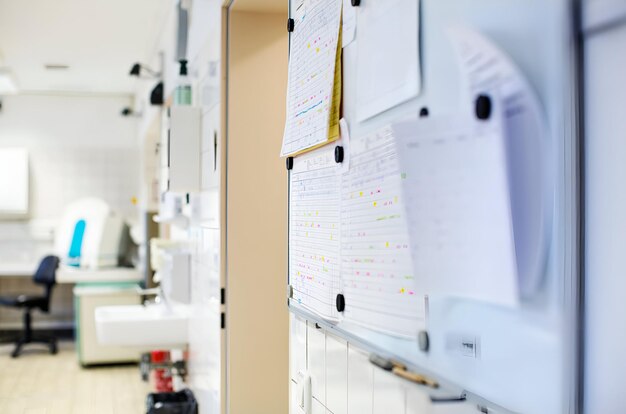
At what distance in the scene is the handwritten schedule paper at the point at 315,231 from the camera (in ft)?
4.86

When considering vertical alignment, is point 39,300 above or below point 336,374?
below

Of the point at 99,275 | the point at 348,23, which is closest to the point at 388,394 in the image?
the point at 348,23

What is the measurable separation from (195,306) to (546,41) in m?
3.06

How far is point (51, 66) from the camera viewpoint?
6.46 metres

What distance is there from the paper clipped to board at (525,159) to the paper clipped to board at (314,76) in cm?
65

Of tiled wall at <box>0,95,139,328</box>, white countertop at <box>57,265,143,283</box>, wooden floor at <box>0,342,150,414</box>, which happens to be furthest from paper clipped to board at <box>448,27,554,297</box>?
tiled wall at <box>0,95,139,328</box>

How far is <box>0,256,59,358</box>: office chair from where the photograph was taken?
6.49 meters

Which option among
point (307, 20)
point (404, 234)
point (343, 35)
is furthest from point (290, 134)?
point (404, 234)

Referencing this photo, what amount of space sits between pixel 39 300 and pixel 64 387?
149cm

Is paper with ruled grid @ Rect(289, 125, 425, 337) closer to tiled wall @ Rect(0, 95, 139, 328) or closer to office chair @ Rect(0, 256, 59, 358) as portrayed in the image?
office chair @ Rect(0, 256, 59, 358)

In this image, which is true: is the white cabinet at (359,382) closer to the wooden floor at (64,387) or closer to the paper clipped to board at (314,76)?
the paper clipped to board at (314,76)

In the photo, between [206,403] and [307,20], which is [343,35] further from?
[206,403]

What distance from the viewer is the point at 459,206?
88cm

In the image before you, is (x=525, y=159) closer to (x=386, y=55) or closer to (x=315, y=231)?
(x=386, y=55)
